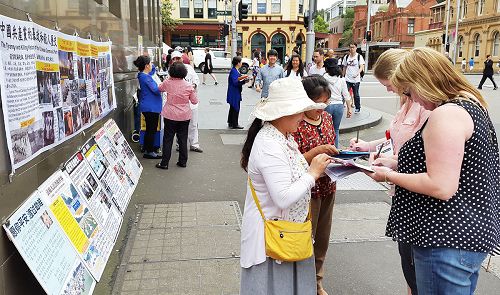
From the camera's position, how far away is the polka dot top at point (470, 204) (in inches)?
81.5

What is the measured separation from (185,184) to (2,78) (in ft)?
14.4

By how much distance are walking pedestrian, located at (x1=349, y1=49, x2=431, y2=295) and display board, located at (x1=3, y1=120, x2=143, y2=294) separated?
76.3 inches

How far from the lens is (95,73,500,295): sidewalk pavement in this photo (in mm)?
3750

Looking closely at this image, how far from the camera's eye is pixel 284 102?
97.6 inches

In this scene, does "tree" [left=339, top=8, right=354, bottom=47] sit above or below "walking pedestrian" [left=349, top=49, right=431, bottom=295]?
above

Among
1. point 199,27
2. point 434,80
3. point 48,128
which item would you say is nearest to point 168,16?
point 199,27

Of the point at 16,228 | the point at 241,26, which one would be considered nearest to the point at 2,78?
the point at 16,228

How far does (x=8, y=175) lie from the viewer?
2.46 m

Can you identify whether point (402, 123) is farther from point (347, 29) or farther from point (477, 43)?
point (347, 29)

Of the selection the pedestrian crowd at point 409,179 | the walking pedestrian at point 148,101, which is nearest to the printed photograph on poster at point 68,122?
the pedestrian crowd at point 409,179

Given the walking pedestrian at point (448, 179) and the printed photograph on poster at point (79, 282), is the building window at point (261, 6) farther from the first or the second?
the walking pedestrian at point (448, 179)

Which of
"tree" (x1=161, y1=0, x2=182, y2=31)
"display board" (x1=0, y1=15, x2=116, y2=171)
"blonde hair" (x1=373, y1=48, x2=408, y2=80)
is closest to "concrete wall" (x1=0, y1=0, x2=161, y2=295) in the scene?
"display board" (x1=0, y1=15, x2=116, y2=171)

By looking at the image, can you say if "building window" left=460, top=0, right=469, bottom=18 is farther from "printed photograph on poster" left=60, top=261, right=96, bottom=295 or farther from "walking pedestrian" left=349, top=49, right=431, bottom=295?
"printed photograph on poster" left=60, top=261, right=96, bottom=295

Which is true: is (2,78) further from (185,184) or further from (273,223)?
(185,184)
